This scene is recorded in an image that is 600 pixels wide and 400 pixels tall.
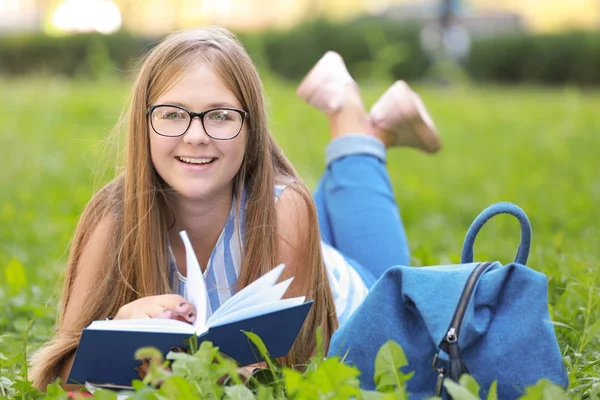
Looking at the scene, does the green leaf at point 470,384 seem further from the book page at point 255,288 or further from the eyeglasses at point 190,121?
the eyeglasses at point 190,121

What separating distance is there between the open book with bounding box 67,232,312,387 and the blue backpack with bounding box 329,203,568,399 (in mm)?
198

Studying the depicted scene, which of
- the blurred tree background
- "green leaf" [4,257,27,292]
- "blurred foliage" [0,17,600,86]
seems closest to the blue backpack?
"green leaf" [4,257,27,292]

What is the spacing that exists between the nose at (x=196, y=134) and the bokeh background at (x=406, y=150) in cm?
39

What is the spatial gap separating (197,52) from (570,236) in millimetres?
2620

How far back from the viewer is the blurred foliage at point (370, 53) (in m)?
14.0

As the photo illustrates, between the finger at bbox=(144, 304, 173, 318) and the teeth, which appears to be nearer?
the finger at bbox=(144, 304, 173, 318)

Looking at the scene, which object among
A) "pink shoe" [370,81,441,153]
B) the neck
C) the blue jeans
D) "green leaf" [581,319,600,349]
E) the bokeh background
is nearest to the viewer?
"green leaf" [581,319,600,349]

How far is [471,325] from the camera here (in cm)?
182

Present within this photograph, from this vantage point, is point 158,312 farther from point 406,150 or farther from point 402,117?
point 406,150

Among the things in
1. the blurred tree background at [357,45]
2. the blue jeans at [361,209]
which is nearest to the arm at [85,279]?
the blue jeans at [361,209]

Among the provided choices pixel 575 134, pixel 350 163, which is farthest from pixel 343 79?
pixel 575 134

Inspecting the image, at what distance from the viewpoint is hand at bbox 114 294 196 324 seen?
80.4 inches

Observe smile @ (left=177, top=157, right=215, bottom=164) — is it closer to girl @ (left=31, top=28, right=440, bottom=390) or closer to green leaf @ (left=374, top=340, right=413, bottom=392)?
girl @ (left=31, top=28, right=440, bottom=390)

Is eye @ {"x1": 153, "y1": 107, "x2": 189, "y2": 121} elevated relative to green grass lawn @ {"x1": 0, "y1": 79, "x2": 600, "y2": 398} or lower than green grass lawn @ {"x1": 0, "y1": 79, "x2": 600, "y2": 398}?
elevated
